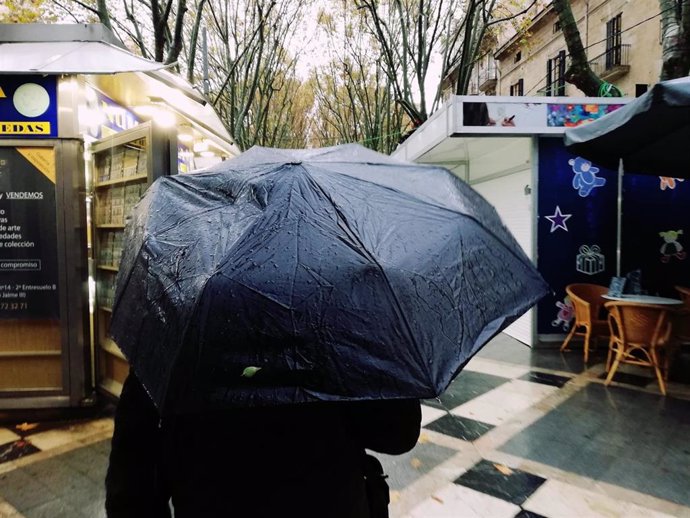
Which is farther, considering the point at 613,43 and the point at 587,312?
the point at 613,43

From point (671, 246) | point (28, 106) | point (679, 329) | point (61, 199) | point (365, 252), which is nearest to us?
point (365, 252)

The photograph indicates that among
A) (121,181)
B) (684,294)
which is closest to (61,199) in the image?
(121,181)

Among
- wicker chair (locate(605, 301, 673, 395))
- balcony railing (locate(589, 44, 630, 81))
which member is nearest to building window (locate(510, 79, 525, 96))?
balcony railing (locate(589, 44, 630, 81))

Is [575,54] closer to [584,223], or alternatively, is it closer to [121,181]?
[584,223]

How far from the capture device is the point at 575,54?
8547 mm

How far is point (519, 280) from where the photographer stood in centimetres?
152

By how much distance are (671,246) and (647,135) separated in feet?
9.22

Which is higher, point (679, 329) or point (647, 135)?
point (647, 135)

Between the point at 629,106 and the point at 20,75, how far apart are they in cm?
533

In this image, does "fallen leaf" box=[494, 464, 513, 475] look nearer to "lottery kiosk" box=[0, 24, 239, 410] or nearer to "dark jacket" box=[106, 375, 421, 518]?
"dark jacket" box=[106, 375, 421, 518]

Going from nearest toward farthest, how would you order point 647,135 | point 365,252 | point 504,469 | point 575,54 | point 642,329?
point 365,252, point 504,469, point 647,135, point 642,329, point 575,54

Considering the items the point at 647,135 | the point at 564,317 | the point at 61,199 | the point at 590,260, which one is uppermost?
the point at 647,135

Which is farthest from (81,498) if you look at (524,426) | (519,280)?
(524,426)

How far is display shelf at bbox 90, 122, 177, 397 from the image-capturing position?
4484 millimetres
